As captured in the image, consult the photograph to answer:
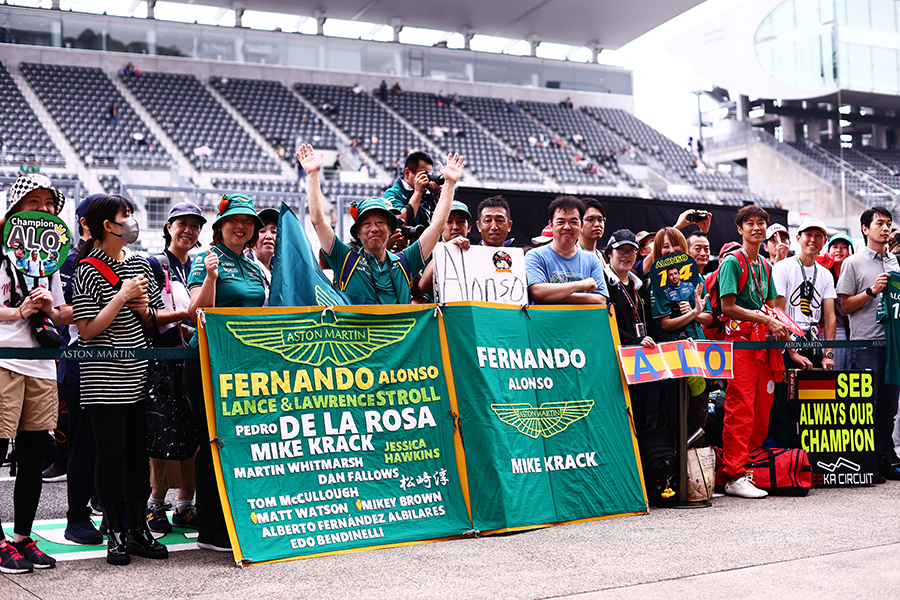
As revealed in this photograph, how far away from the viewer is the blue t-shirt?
532cm

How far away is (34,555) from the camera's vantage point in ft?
12.4

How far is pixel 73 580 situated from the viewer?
11.7 feet

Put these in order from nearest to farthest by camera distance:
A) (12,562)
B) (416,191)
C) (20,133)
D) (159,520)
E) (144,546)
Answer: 1. (12,562)
2. (144,546)
3. (159,520)
4. (416,191)
5. (20,133)

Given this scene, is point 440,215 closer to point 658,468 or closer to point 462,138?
point 658,468

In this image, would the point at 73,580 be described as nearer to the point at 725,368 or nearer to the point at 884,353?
the point at 725,368

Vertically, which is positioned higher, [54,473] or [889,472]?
[54,473]

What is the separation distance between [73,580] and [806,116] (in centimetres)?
4402

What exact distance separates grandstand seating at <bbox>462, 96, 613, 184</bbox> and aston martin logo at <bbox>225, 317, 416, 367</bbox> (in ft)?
85.1

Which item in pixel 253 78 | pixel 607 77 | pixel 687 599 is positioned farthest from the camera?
pixel 607 77

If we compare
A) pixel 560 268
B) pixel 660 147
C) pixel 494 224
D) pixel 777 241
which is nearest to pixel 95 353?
pixel 494 224

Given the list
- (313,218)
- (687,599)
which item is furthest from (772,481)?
(313,218)

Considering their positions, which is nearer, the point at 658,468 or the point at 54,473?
the point at 658,468

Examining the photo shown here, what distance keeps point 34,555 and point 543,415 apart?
270cm

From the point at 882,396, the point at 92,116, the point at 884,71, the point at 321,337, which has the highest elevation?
the point at 884,71
